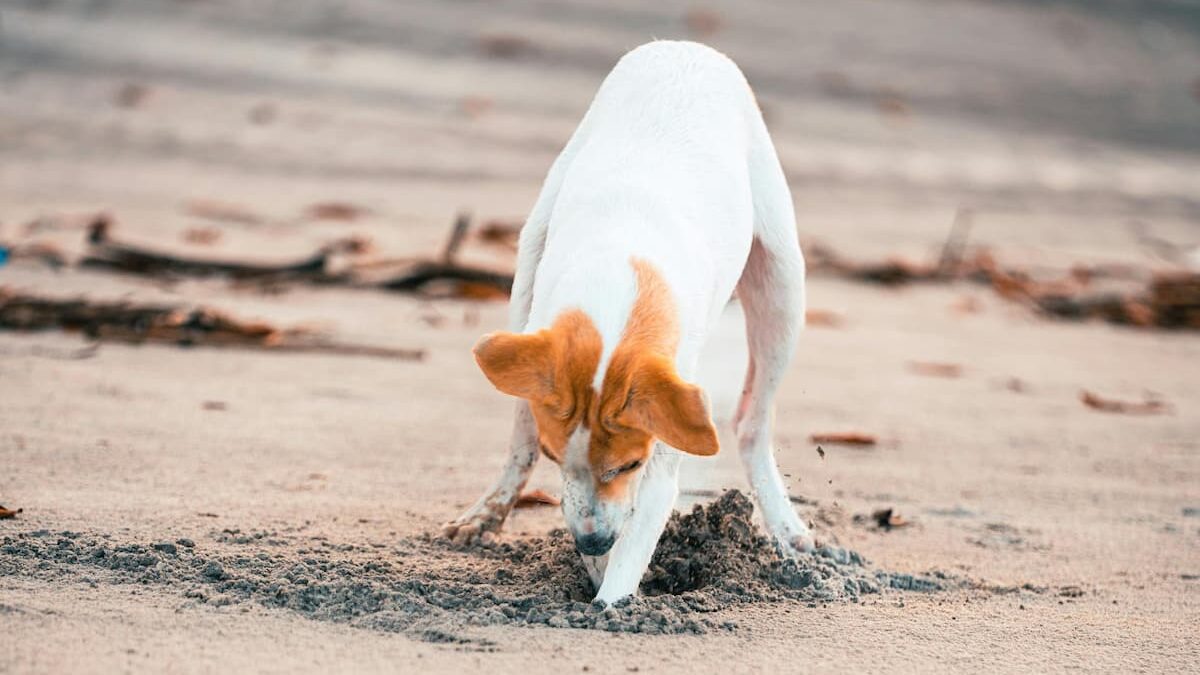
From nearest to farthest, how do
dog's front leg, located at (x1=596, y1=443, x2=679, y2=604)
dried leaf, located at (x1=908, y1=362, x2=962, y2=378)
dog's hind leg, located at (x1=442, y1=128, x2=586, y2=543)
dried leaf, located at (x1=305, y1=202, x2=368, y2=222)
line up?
dog's front leg, located at (x1=596, y1=443, x2=679, y2=604) < dog's hind leg, located at (x1=442, y1=128, x2=586, y2=543) < dried leaf, located at (x1=908, y1=362, x2=962, y2=378) < dried leaf, located at (x1=305, y1=202, x2=368, y2=222)

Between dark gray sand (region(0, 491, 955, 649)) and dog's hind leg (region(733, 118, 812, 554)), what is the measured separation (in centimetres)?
26

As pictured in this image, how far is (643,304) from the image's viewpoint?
3.96 metres

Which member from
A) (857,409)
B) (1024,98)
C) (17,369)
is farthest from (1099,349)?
(1024,98)

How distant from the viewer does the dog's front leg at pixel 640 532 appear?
14.3ft

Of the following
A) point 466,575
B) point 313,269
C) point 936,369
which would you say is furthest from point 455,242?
point 466,575

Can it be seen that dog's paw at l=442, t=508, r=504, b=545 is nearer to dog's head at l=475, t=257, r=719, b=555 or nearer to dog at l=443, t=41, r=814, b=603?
dog at l=443, t=41, r=814, b=603

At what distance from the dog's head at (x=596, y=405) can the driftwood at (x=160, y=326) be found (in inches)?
→ 151

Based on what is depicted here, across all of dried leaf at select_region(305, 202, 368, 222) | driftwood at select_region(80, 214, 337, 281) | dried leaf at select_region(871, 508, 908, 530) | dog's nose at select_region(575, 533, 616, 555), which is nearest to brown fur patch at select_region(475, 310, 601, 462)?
dog's nose at select_region(575, 533, 616, 555)

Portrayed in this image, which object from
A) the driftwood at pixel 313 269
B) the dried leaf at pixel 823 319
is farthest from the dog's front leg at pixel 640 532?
the dried leaf at pixel 823 319

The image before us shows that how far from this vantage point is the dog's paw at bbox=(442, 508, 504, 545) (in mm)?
5086

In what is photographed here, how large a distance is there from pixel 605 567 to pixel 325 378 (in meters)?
3.01

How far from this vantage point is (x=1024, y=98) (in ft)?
56.3

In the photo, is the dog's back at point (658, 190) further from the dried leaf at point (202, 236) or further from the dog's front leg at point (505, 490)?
the dried leaf at point (202, 236)

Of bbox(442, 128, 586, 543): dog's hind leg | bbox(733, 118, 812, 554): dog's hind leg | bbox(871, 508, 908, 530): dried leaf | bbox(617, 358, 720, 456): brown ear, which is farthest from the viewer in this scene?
bbox(871, 508, 908, 530): dried leaf
